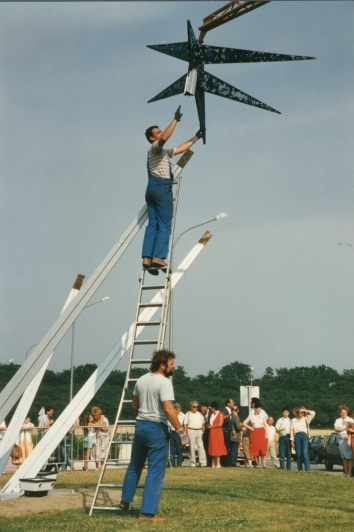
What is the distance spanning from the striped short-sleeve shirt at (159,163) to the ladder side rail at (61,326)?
1.61 ft

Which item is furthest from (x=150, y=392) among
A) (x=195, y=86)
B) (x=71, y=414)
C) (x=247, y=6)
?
(x=247, y=6)

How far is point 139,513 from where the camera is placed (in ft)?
27.1

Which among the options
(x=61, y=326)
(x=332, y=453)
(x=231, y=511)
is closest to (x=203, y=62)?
(x=61, y=326)

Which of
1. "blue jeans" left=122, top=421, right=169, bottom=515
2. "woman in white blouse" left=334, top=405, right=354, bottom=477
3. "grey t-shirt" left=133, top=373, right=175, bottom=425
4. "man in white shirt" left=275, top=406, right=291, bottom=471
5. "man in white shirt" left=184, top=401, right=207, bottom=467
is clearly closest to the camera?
"blue jeans" left=122, top=421, right=169, bottom=515

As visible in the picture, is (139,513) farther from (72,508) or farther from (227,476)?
(227,476)

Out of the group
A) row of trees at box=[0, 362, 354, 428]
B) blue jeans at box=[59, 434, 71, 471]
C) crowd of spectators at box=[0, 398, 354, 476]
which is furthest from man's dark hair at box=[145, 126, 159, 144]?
row of trees at box=[0, 362, 354, 428]

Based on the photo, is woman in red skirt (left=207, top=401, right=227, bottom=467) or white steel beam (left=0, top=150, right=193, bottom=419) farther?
woman in red skirt (left=207, top=401, right=227, bottom=467)

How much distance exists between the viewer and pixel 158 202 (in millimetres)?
10047

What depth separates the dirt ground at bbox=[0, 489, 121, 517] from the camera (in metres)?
8.88

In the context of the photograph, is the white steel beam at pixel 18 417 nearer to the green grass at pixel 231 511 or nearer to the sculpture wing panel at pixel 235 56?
the green grass at pixel 231 511

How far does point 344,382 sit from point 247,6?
9389 centimetres

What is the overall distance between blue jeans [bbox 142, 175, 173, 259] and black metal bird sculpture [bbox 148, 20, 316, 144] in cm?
121

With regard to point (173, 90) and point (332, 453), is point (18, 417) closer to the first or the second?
point (173, 90)

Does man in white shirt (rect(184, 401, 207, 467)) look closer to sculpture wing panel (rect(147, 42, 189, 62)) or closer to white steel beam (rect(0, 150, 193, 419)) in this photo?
white steel beam (rect(0, 150, 193, 419))
